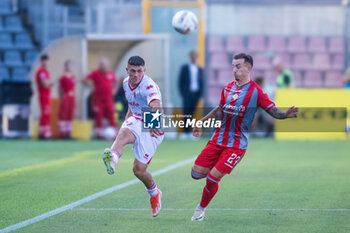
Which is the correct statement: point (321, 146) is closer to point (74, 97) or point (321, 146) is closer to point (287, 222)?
point (74, 97)

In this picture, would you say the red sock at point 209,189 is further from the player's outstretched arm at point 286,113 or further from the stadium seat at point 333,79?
the stadium seat at point 333,79

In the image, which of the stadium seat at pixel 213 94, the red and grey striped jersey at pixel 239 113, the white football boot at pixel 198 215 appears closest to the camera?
the white football boot at pixel 198 215

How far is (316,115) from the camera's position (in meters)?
21.0

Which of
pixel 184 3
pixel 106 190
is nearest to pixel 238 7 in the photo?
pixel 184 3

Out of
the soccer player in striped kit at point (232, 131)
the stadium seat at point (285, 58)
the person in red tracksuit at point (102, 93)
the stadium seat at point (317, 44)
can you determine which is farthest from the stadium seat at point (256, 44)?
the soccer player in striped kit at point (232, 131)

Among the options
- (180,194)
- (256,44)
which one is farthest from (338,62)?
(180,194)

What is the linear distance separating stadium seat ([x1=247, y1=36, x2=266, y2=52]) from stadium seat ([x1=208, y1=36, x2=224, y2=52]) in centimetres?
91

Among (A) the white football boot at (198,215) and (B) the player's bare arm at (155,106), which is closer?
(A) the white football boot at (198,215)

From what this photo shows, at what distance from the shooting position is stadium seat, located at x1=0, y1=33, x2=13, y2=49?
26247mm

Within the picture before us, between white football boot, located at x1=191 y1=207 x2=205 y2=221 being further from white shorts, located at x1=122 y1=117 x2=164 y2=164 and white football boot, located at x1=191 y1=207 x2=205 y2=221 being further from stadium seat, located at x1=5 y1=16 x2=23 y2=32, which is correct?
stadium seat, located at x1=5 y1=16 x2=23 y2=32

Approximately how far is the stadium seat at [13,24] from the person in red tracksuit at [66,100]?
621cm

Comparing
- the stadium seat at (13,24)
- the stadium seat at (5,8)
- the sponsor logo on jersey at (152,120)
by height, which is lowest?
the sponsor logo on jersey at (152,120)

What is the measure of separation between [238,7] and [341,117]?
5460 mm

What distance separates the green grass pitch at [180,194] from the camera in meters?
7.81
